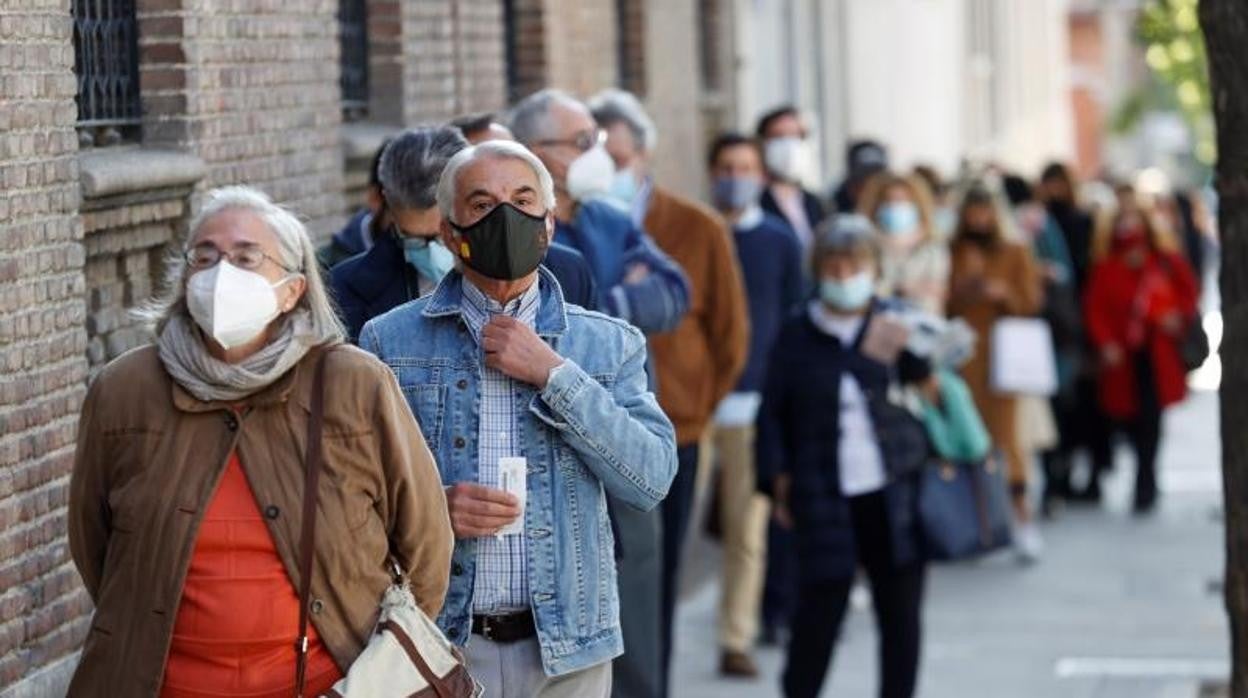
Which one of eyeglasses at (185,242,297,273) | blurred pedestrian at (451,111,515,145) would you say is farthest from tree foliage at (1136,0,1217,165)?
eyeglasses at (185,242,297,273)

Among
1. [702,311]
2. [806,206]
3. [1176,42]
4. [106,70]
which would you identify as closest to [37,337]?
[106,70]

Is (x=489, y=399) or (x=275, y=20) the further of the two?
(x=275, y=20)

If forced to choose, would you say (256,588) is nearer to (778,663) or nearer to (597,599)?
(597,599)

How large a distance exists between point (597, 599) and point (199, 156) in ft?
9.70

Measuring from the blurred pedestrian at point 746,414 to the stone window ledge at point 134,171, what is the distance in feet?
11.6

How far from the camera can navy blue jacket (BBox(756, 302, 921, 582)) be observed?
9242 millimetres

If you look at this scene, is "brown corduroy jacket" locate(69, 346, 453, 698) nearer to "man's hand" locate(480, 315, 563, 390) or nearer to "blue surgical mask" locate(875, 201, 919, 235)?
"man's hand" locate(480, 315, 563, 390)

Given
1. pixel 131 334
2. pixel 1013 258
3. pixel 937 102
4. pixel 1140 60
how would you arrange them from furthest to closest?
pixel 1140 60
pixel 937 102
pixel 1013 258
pixel 131 334

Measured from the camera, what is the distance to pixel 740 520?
38.2ft

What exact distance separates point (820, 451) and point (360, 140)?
1.96 meters

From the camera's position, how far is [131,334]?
26.8 feet

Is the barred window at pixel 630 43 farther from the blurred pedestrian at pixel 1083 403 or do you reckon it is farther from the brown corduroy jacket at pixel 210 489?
the brown corduroy jacket at pixel 210 489

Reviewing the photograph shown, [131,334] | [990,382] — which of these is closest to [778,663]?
[990,382]

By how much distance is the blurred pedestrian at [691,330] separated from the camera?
31.3 ft
